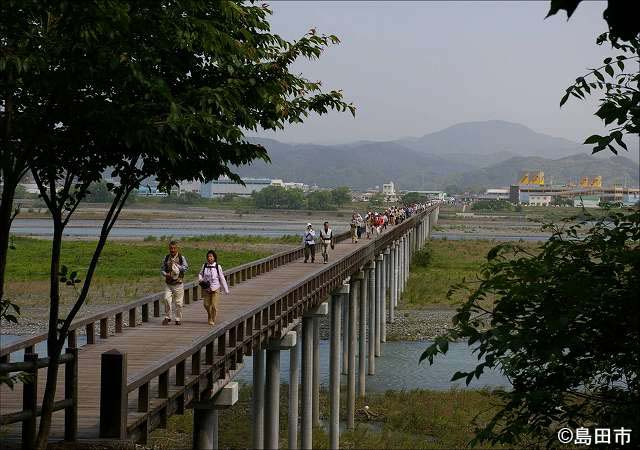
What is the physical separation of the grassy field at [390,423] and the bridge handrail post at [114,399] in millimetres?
13165

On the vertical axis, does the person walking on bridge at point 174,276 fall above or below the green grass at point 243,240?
above

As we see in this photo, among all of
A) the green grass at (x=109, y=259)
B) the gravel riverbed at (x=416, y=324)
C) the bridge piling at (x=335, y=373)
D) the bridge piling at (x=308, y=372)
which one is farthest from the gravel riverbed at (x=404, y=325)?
the bridge piling at (x=308, y=372)

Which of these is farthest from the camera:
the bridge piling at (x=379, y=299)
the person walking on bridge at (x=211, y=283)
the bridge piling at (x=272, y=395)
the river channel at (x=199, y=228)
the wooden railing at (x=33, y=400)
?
the river channel at (x=199, y=228)

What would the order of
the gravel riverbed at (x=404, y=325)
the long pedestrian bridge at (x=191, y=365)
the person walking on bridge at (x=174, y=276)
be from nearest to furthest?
the long pedestrian bridge at (x=191, y=365), the person walking on bridge at (x=174, y=276), the gravel riverbed at (x=404, y=325)

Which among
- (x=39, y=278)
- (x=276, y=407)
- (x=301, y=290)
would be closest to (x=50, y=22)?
(x=276, y=407)

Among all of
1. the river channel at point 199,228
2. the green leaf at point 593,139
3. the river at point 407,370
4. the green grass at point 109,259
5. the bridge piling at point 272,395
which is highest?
the green leaf at point 593,139

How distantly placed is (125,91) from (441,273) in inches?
2511

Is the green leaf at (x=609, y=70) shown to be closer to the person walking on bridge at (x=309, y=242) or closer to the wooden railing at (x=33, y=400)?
the wooden railing at (x=33, y=400)

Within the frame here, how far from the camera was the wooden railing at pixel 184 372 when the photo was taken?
32.8ft

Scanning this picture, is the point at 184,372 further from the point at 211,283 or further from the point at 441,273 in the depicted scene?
the point at 441,273

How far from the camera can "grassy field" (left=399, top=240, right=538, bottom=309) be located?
58.9 metres

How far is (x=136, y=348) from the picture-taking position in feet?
49.5

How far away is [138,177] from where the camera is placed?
10.8 meters

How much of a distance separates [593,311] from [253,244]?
92.7 m
